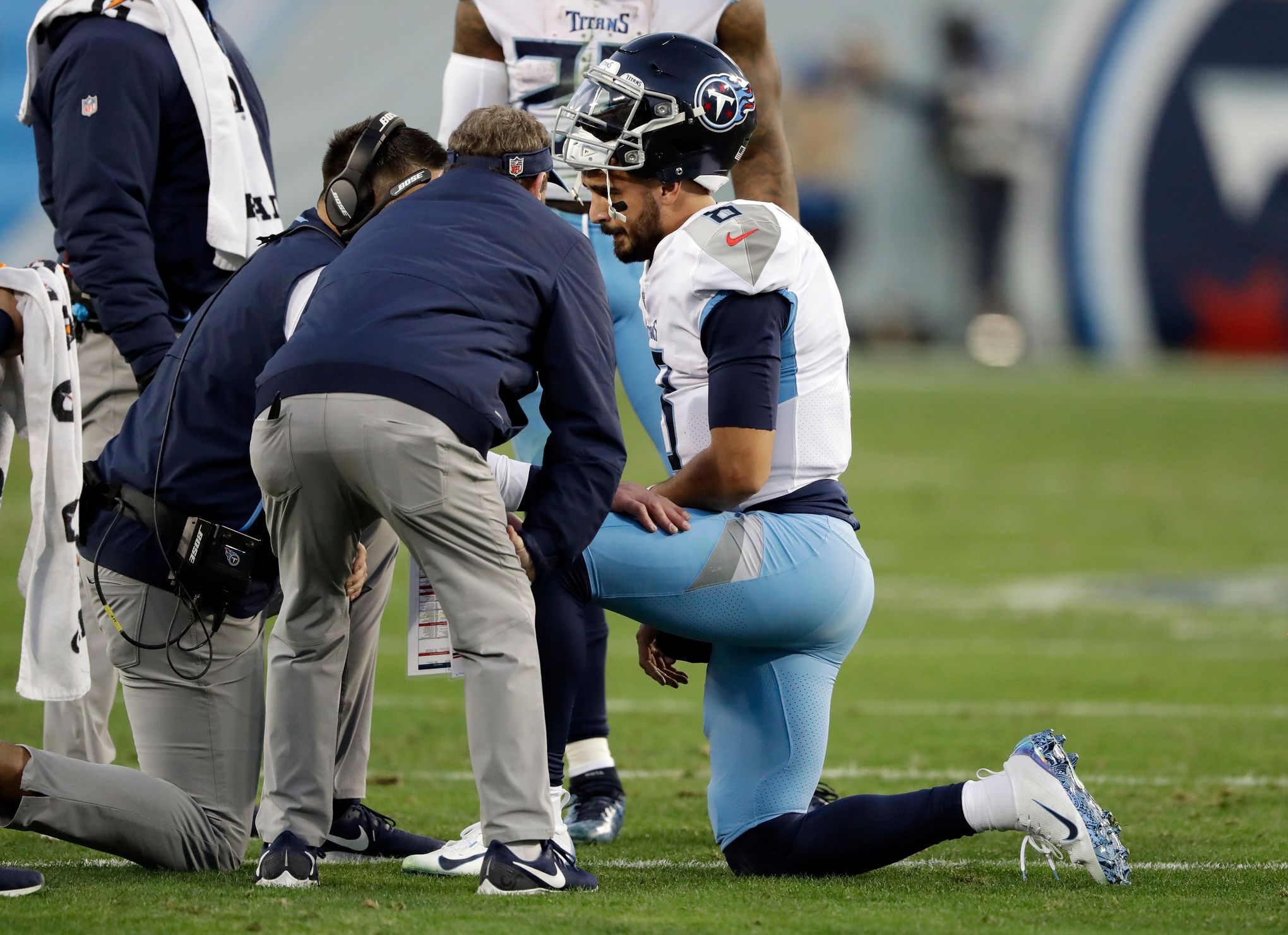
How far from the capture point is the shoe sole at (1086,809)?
337 centimetres

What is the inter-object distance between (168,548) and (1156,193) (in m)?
20.7

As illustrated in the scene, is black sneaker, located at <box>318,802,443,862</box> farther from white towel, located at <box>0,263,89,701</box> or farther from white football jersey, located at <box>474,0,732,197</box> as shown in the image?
white football jersey, located at <box>474,0,732,197</box>

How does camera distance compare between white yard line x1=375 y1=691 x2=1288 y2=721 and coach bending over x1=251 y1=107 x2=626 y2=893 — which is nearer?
coach bending over x1=251 y1=107 x2=626 y2=893

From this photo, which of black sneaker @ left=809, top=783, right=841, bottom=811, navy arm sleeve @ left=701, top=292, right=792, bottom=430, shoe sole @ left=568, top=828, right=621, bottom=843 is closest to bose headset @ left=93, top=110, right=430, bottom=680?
navy arm sleeve @ left=701, top=292, right=792, bottom=430

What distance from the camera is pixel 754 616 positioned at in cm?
343

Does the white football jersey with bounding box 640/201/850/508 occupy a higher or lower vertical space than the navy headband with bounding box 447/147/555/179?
lower

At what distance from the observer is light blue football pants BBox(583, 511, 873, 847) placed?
3.41 metres

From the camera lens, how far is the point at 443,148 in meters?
3.56

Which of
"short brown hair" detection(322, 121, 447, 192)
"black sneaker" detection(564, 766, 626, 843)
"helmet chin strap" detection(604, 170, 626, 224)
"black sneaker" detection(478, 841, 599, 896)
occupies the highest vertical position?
"short brown hair" detection(322, 121, 447, 192)

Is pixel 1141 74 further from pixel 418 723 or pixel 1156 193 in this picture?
pixel 418 723

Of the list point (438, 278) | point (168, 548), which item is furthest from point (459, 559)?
point (168, 548)

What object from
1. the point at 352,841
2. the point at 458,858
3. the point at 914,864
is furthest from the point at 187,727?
the point at 914,864

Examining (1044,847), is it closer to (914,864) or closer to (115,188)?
(914,864)

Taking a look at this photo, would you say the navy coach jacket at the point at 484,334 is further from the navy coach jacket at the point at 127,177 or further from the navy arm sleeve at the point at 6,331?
the navy coach jacket at the point at 127,177
